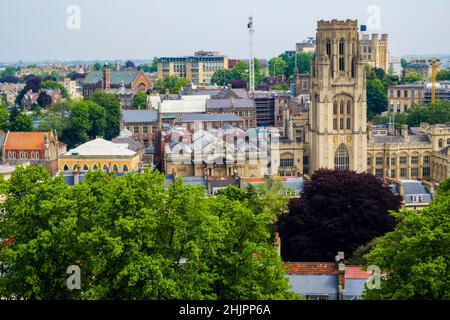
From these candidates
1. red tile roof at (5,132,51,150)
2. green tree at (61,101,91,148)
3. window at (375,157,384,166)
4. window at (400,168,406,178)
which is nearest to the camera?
window at (400,168,406,178)

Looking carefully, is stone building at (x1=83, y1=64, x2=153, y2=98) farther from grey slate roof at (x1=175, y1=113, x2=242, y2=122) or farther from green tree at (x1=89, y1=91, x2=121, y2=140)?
grey slate roof at (x1=175, y1=113, x2=242, y2=122)

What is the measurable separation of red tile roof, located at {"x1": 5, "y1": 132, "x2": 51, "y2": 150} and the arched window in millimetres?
22131

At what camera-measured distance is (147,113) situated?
9081 centimetres

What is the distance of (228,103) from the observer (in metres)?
98.8

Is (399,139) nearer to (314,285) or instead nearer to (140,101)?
(314,285)

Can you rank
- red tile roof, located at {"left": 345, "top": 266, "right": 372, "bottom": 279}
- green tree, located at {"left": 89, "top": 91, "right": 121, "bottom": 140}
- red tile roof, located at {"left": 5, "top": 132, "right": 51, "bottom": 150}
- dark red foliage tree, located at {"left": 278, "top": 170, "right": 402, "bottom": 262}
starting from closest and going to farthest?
red tile roof, located at {"left": 345, "top": 266, "right": 372, "bottom": 279}
dark red foliage tree, located at {"left": 278, "top": 170, "right": 402, "bottom": 262}
red tile roof, located at {"left": 5, "top": 132, "right": 51, "bottom": 150}
green tree, located at {"left": 89, "top": 91, "right": 121, "bottom": 140}

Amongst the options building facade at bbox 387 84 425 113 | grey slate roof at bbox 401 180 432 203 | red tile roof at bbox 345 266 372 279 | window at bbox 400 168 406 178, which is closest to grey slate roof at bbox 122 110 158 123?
window at bbox 400 168 406 178

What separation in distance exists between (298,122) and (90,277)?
1883 inches

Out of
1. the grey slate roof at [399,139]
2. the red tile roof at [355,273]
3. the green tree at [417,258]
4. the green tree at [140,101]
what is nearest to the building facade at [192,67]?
the green tree at [140,101]

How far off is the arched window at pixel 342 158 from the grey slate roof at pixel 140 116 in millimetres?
27854

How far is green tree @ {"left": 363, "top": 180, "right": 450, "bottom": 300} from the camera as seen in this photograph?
2314 cm

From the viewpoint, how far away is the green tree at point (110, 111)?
99375mm
